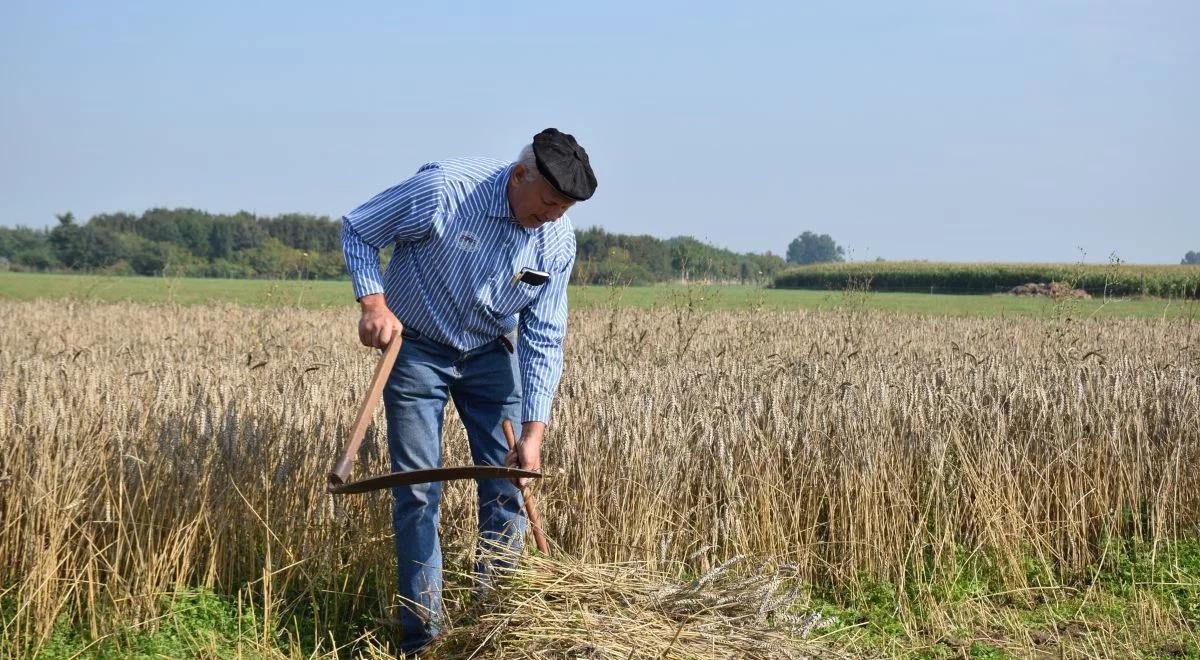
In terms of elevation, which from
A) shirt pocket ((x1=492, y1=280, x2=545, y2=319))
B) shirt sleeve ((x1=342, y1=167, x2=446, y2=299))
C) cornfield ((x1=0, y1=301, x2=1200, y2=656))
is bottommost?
cornfield ((x1=0, y1=301, x2=1200, y2=656))

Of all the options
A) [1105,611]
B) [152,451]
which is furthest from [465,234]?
[1105,611]

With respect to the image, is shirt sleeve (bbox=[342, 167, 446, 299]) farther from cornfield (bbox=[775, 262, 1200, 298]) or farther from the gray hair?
cornfield (bbox=[775, 262, 1200, 298])

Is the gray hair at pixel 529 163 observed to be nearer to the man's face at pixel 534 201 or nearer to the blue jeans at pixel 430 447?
the man's face at pixel 534 201

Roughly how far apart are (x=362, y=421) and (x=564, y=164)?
102 centimetres

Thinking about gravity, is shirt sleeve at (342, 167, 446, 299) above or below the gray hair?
below

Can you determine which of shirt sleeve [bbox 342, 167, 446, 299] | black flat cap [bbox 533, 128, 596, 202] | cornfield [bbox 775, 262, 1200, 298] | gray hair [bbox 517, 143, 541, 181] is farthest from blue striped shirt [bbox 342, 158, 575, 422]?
cornfield [bbox 775, 262, 1200, 298]

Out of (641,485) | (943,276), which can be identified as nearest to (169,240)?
(943,276)

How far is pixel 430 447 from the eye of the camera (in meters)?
3.72

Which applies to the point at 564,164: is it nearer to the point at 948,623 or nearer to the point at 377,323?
A: the point at 377,323

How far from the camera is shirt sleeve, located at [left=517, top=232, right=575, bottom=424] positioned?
371 cm

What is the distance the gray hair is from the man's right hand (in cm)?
61

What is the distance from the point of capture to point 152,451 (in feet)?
14.5

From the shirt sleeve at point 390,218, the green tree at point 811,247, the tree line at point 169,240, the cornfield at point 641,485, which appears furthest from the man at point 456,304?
the green tree at point 811,247

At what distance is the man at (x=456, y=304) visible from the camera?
3.57m
